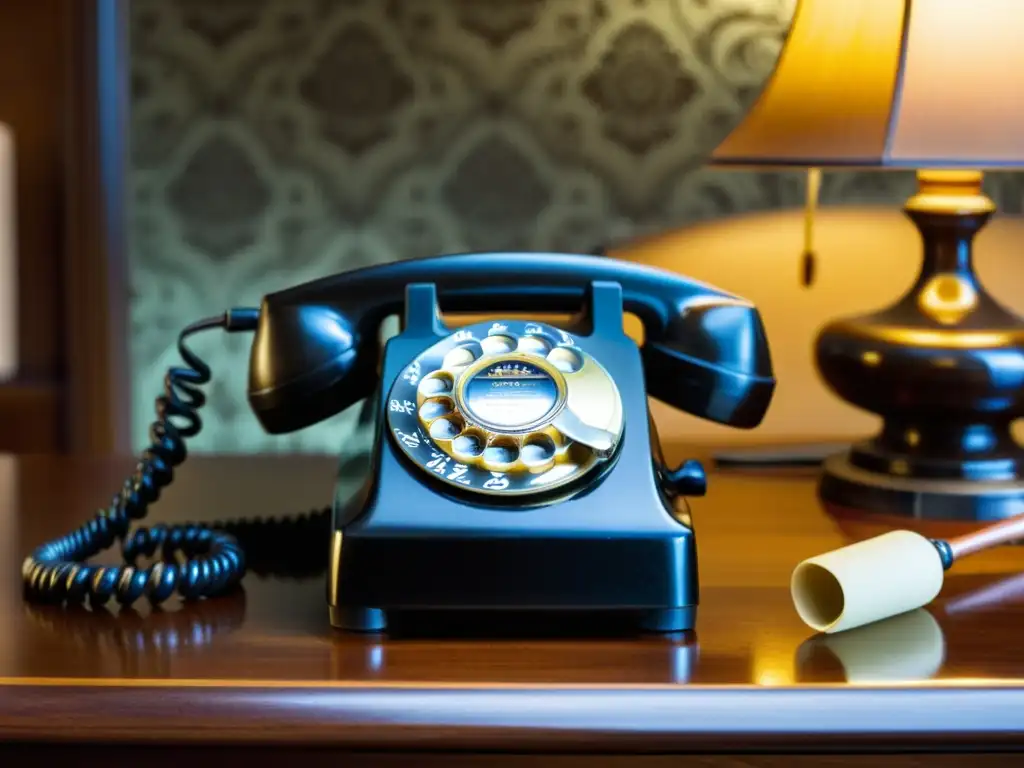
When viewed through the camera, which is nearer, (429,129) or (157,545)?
(157,545)

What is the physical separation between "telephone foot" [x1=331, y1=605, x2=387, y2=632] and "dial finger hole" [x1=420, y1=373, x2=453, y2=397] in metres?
0.12

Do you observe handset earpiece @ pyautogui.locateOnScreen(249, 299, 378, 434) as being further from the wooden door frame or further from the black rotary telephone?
the wooden door frame

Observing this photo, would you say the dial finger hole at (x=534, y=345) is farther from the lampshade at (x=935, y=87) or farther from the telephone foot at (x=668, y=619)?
the lampshade at (x=935, y=87)

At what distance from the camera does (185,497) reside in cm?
91

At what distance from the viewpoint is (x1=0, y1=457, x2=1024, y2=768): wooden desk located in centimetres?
53

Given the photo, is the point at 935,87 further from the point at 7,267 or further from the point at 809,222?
the point at 7,267

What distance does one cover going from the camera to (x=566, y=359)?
68 centimetres

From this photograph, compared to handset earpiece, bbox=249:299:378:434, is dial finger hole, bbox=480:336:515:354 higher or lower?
higher

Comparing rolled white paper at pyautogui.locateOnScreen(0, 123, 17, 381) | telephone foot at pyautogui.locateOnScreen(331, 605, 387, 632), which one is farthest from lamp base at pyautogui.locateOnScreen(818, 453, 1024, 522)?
rolled white paper at pyautogui.locateOnScreen(0, 123, 17, 381)

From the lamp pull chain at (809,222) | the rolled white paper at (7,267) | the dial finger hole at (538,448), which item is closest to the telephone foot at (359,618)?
the dial finger hole at (538,448)

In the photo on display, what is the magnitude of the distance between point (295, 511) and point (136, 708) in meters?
0.33

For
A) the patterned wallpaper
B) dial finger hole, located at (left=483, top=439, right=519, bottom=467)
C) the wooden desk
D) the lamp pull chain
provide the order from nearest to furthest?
1. the wooden desk
2. dial finger hole, located at (left=483, top=439, right=519, bottom=467)
3. the lamp pull chain
4. the patterned wallpaper

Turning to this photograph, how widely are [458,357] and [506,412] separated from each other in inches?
1.9

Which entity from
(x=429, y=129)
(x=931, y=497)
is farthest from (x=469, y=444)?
(x=429, y=129)
